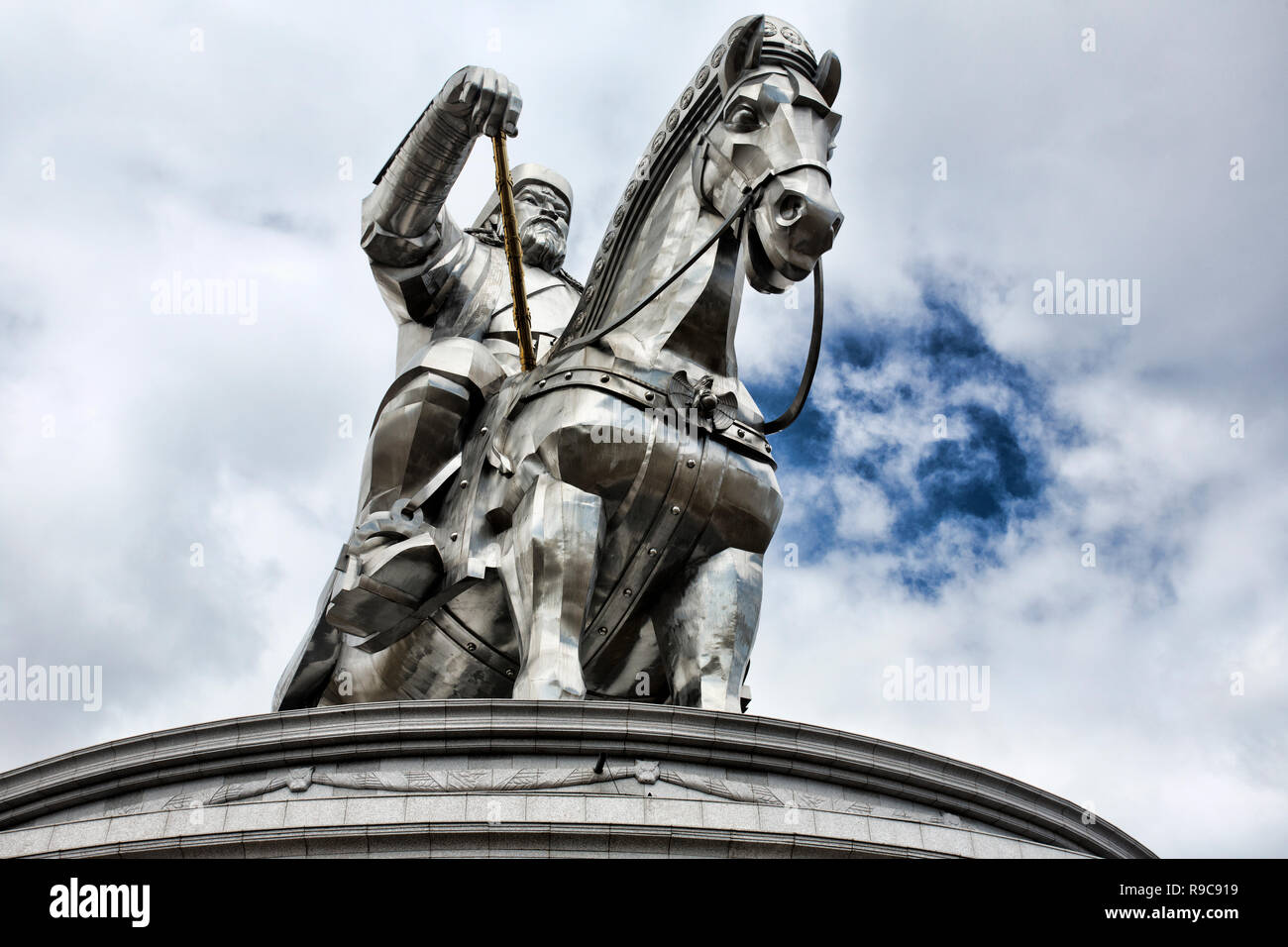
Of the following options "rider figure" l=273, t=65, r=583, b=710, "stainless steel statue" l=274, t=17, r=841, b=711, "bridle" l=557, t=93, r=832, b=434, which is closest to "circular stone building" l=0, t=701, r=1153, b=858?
"stainless steel statue" l=274, t=17, r=841, b=711

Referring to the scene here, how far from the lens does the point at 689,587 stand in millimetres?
8805

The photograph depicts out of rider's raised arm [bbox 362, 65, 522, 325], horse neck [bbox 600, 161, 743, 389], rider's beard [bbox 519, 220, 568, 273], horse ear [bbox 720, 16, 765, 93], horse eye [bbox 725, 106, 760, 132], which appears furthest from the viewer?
rider's beard [bbox 519, 220, 568, 273]

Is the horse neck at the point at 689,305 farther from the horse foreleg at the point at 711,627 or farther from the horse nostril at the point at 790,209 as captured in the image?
the horse foreleg at the point at 711,627

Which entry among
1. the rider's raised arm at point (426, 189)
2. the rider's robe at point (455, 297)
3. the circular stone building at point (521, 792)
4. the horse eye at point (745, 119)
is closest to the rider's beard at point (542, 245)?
the rider's robe at point (455, 297)

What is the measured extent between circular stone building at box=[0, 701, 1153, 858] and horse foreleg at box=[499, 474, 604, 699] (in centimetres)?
115

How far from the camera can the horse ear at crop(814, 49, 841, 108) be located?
9281mm

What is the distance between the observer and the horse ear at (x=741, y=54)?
9109mm

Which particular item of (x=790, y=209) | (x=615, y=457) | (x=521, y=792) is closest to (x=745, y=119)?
(x=790, y=209)

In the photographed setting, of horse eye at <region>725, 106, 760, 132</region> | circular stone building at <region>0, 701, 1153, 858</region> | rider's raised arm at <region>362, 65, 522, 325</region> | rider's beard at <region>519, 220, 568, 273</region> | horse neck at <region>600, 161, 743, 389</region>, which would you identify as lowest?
circular stone building at <region>0, 701, 1153, 858</region>

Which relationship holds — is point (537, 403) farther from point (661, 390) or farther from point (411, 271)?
point (411, 271)

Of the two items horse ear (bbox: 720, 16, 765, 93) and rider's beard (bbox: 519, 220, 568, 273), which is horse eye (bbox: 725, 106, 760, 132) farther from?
rider's beard (bbox: 519, 220, 568, 273)

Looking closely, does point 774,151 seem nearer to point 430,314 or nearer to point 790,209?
point 790,209
